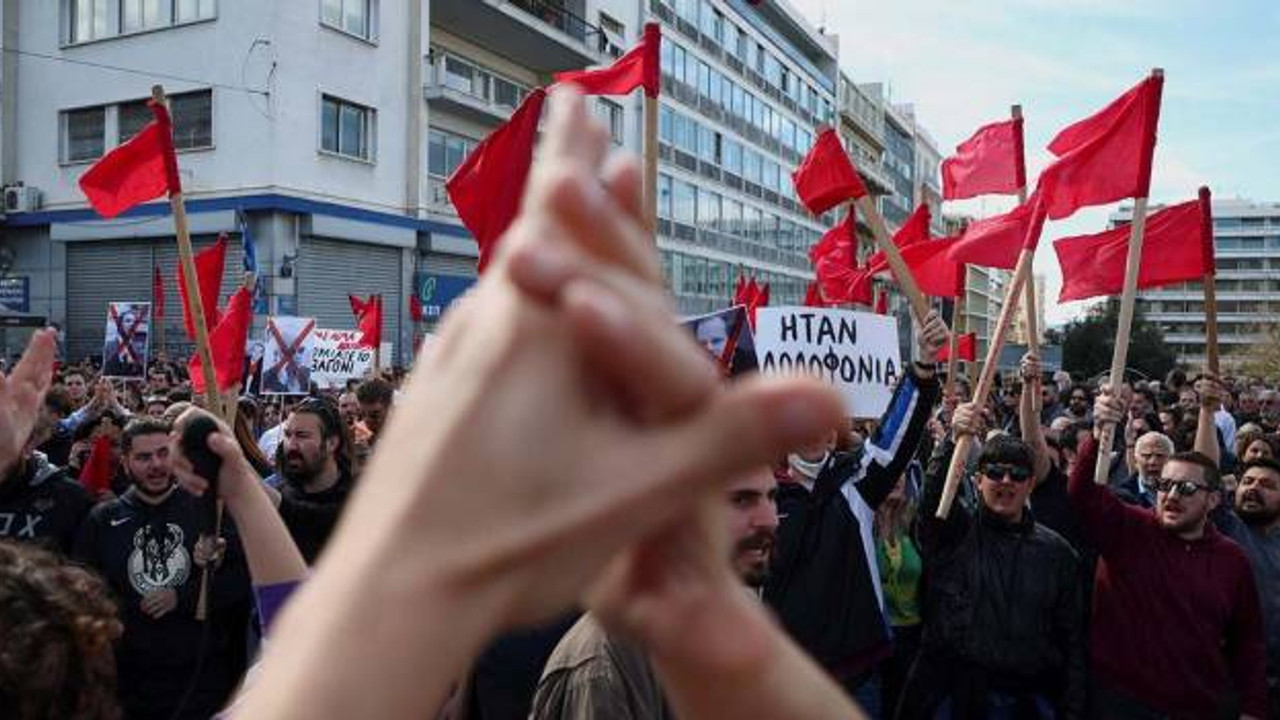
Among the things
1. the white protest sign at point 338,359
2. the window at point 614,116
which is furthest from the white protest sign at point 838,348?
the window at point 614,116

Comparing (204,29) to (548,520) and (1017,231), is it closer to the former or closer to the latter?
(1017,231)

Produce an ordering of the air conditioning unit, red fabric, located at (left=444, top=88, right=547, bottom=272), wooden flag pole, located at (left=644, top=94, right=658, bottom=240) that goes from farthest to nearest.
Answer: the air conditioning unit < red fabric, located at (left=444, top=88, right=547, bottom=272) < wooden flag pole, located at (left=644, top=94, right=658, bottom=240)

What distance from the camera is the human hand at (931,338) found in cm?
486

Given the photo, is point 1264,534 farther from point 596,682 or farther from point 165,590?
point 165,590

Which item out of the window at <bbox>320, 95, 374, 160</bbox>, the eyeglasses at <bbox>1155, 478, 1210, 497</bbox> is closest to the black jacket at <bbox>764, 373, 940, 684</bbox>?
the eyeglasses at <bbox>1155, 478, 1210, 497</bbox>

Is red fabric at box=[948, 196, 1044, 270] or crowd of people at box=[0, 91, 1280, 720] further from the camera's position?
red fabric at box=[948, 196, 1044, 270]

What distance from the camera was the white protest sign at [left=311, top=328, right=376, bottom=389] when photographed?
1227 centimetres

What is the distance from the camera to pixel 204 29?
71.3 ft

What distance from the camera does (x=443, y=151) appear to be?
25359 millimetres

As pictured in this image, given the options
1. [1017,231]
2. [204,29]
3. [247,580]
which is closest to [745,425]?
[247,580]

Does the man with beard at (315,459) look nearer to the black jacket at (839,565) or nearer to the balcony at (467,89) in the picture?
the black jacket at (839,565)

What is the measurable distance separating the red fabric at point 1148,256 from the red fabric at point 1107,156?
683 mm

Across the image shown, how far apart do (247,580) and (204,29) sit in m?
19.9

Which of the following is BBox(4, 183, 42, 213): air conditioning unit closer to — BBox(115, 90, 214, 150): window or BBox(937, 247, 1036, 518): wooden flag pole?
BBox(115, 90, 214, 150): window
